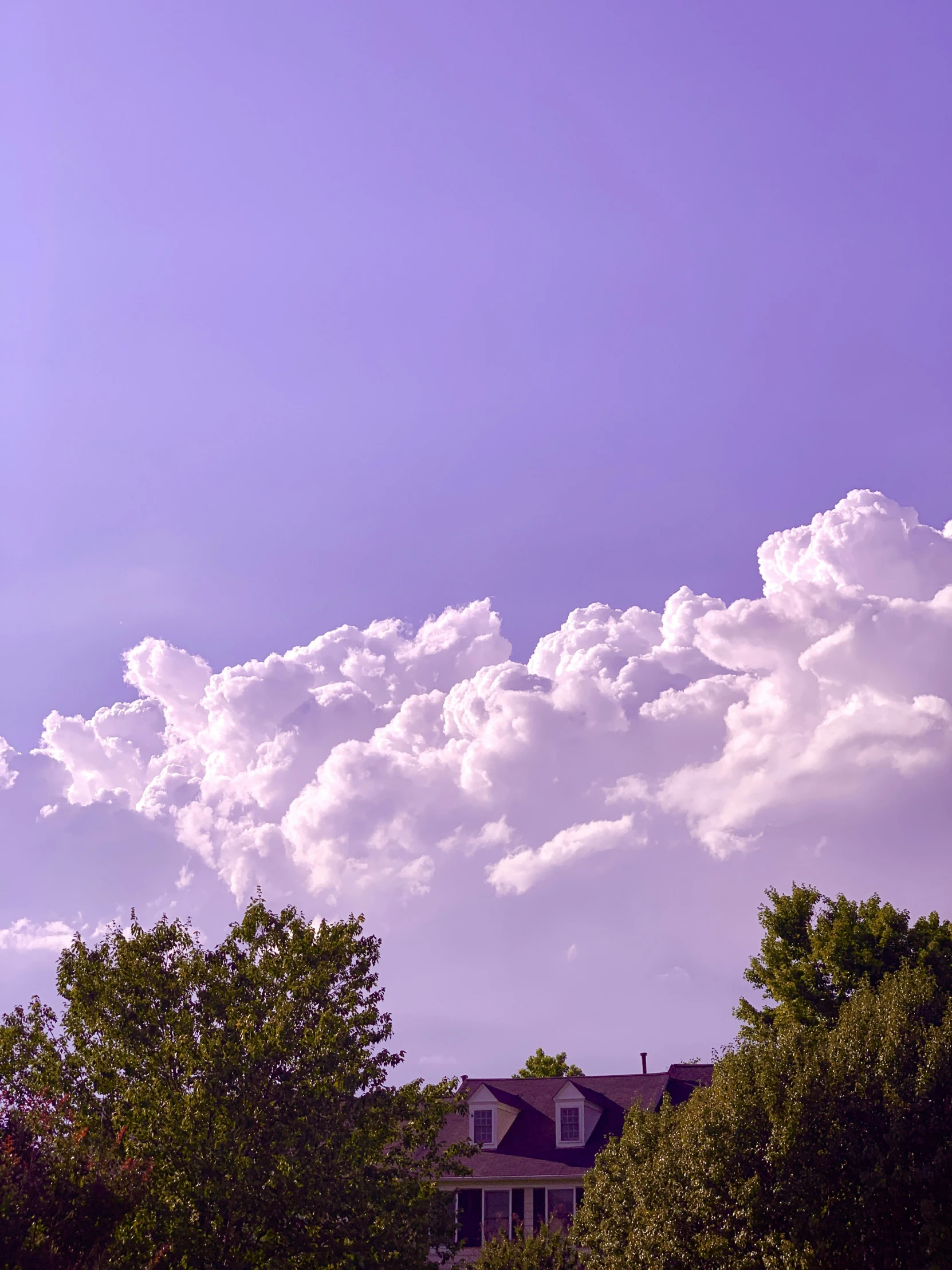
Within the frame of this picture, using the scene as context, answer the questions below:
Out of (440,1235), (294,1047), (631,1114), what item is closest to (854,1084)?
(631,1114)

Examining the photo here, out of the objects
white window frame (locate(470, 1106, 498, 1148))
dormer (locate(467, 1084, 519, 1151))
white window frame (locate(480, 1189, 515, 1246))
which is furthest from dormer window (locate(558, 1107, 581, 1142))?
white window frame (locate(480, 1189, 515, 1246))

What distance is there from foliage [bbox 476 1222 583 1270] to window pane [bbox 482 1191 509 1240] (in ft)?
29.6

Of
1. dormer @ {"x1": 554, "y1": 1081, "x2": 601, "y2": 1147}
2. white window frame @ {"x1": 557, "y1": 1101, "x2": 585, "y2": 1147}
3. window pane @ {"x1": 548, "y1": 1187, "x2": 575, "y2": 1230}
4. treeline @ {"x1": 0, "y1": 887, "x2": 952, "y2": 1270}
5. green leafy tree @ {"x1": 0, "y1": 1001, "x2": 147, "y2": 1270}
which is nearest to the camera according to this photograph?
green leafy tree @ {"x1": 0, "y1": 1001, "x2": 147, "y2": 1270}

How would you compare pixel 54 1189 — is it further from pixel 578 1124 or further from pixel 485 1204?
pixel 578 1124

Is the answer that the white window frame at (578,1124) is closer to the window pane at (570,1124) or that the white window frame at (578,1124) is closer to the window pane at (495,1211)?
the window pane at (570,1124)

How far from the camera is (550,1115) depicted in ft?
173

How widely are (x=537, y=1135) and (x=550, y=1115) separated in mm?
1357

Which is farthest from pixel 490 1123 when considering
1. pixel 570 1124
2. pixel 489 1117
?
pixel 570 1124

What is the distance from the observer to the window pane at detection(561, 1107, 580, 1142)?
167ft

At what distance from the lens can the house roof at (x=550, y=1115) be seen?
49.2 meters

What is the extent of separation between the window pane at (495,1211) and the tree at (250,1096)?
19.3 metres

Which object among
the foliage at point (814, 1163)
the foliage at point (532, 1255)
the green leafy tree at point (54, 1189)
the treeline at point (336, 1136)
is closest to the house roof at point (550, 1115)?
the foliage at point (532, 1255)

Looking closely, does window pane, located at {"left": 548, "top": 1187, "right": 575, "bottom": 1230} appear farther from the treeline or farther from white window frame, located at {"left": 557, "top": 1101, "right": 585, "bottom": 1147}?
the treeline

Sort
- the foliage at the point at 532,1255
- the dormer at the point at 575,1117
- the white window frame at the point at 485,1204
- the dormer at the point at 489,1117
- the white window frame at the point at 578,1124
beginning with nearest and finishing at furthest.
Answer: the foliage at the point at 532,1255 → the white window frame at the point at 485,1204 → the white window frame at the point at 578,1124 → the dormer at the point at 575,1117 → the dormer at the point at 489,1117
